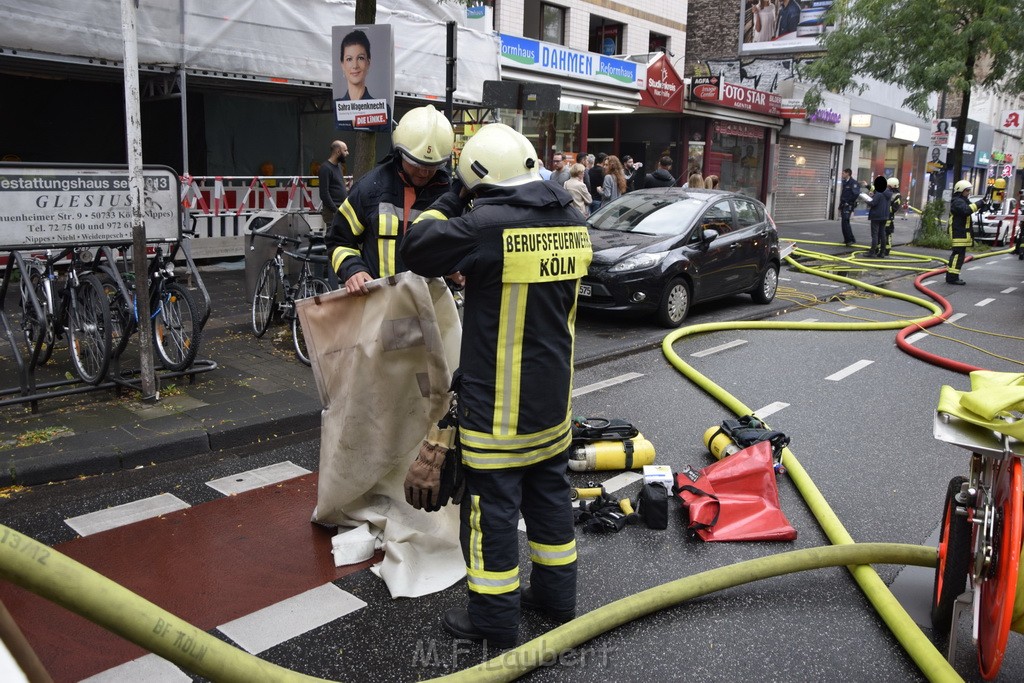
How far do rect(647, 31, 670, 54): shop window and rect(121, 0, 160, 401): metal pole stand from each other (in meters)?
21.1

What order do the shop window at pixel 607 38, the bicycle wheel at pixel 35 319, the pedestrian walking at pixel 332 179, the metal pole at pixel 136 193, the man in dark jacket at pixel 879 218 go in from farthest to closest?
the shop window at pixel 607 38, the man in dark jacket at pixel 879 218, the pedestrian walking at pixel 332 179, the bicycle wheel at pixel 35 319, the metal pole at pixel 136 193

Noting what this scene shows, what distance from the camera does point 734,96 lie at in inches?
953

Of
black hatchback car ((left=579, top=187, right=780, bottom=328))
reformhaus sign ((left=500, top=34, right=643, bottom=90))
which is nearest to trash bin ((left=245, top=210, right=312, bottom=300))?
black hatchback car ((left=579, top=187, right=780, bottom=328))

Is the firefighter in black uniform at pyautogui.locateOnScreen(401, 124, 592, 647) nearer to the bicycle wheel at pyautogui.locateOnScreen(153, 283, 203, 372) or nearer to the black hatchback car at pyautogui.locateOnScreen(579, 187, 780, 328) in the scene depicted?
the bicycle wheel at pyautogui.locateOnScreen(153, 283, 203, 372)

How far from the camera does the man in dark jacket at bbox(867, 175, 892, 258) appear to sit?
1852 cm

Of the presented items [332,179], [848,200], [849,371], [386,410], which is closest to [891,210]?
[848,200]

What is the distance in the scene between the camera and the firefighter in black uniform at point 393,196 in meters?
4.38

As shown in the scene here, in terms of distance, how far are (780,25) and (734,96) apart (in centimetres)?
882

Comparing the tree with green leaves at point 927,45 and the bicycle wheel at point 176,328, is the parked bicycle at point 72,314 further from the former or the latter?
the tree with green leaves at point 927,45

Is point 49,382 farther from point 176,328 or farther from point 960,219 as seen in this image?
point 960,219

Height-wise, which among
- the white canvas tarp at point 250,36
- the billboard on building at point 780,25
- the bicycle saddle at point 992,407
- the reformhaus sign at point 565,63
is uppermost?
the billboard on building at point 780,25

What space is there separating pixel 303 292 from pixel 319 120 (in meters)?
9.83

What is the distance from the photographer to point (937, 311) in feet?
37.2

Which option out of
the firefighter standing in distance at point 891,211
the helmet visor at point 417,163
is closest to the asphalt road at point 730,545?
the helmet visor at point 417,163
